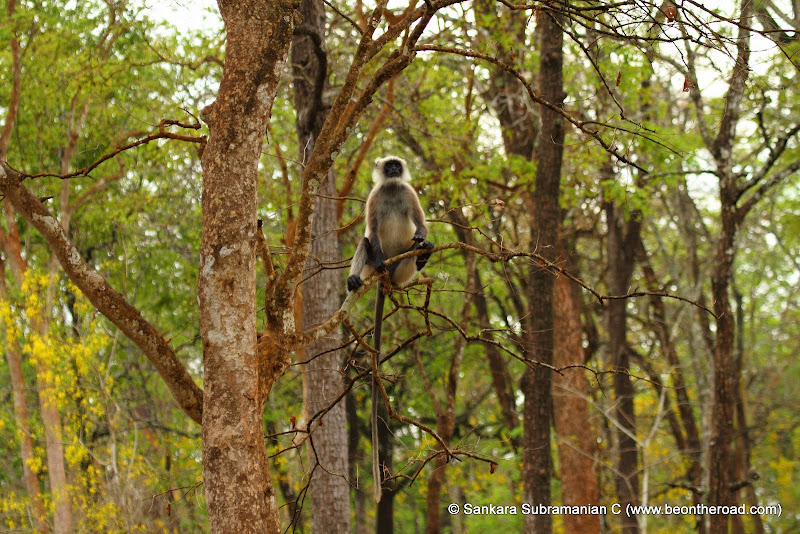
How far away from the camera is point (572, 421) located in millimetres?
11617

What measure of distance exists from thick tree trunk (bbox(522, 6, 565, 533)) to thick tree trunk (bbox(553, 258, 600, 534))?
→ 2.23 meters

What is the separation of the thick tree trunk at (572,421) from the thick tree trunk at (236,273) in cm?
746

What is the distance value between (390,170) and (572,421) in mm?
6539

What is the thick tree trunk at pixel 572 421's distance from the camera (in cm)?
1038

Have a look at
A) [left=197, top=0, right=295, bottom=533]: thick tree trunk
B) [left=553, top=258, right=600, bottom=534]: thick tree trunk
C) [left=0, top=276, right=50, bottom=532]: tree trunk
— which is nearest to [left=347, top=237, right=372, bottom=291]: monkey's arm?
[left=197, top=0, right=295, bottom=533]: thick tree trunk

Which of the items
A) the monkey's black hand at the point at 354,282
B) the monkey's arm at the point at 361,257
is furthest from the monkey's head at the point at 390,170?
the monkey's black hand at the point at 354,282

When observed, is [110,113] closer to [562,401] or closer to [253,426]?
[562,401]

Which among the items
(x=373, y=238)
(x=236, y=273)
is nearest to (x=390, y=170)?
(x=373, y=238)

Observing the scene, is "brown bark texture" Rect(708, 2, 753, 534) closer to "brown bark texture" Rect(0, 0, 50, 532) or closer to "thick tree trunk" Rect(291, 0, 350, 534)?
"thick tree trunk" Rect(291, 0, 350, 534)

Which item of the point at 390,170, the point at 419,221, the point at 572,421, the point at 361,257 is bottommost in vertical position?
the point at 572,421

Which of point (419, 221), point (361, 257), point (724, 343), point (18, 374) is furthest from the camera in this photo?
point (18, 374)

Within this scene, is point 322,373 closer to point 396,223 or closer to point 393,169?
point 396,223

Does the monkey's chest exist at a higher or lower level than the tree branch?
higher

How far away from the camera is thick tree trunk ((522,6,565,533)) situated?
796 cm
